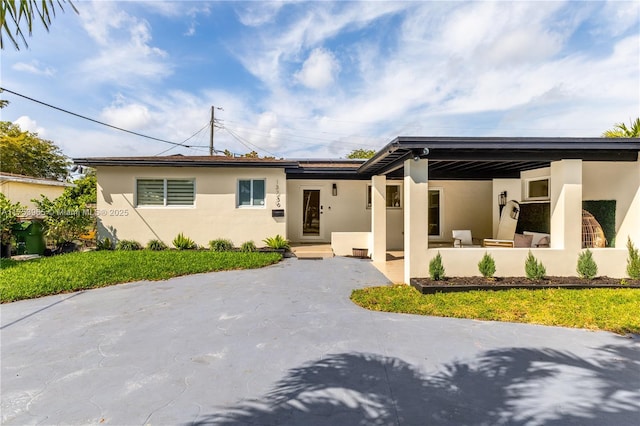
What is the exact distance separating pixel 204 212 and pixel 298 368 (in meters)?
9.62

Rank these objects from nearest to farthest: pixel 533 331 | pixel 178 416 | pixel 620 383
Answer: pixel 178 416 → pixel 620 383 → pixel 533 331

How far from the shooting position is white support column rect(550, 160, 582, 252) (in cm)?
741

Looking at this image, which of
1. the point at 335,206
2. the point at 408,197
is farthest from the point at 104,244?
the point at 408,197

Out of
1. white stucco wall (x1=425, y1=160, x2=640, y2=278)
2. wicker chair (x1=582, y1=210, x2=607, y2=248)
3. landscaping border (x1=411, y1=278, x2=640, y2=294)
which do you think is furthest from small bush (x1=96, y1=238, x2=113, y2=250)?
wicker chair (x1=582, y1=210, x2=607, y2=248)

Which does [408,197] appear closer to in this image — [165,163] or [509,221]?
[509,221]

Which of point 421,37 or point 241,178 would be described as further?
point 241,178

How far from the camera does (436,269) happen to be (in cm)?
712

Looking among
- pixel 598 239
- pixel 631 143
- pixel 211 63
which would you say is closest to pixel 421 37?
pixel 631 143

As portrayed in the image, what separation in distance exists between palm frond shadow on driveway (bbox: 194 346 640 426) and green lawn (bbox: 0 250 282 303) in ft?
21.6

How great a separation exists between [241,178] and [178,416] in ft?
33.1

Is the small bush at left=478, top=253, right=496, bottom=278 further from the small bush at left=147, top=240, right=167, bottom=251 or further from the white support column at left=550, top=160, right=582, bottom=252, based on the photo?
the small bush at left=147, top=240, right=167, bottom=251

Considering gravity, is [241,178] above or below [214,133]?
below

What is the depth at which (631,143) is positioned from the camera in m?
7.36

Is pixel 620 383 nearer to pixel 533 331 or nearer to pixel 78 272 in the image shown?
pixel 533 331
